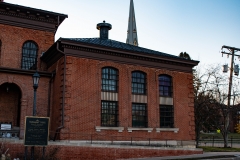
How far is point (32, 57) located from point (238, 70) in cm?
2129

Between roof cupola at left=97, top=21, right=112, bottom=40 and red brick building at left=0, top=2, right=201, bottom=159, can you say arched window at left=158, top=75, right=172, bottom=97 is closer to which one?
red brick building at left=0, top=2, right=201, bottom=159

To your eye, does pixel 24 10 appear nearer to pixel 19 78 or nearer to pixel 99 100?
pixel 19 78

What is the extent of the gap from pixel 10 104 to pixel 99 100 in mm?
7108

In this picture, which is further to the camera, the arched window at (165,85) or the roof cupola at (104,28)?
the roof cupola at (104,28)

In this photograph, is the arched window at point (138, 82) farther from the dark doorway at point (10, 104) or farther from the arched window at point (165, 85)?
the dark doorway at point (10, 104)

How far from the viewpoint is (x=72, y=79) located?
64.9 feet

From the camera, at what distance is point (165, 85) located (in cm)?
2398

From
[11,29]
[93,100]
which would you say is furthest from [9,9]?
[93,100]

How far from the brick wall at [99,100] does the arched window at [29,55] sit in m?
4.07

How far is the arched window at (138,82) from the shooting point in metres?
22.6

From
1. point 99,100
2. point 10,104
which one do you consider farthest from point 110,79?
point 10,104

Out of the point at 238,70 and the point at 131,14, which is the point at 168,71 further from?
the point at 131,14

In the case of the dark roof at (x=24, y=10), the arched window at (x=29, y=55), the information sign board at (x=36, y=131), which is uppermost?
the dark roof at (x=24, y=10)

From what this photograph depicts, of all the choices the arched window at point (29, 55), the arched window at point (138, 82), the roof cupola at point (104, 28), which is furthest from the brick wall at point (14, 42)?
the arched window at point (138, 82)
